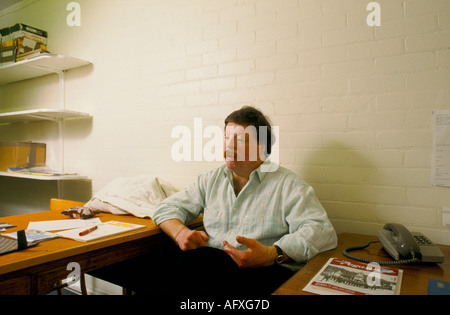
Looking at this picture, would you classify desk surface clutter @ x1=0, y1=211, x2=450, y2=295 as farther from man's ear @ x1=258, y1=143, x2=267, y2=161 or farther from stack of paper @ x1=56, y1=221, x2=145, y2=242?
man's ear @ x1=258, y1=143, x2=267, y2=161

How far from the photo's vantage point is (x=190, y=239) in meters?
1.39

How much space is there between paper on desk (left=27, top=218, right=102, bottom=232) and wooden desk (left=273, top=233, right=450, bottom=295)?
1.07m

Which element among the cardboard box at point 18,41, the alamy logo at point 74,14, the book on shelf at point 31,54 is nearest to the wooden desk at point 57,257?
the book on shelf at point 31,54

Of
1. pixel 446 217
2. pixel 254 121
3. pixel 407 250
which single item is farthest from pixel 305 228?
pixel 446 217

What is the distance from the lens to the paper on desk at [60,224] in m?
1.39

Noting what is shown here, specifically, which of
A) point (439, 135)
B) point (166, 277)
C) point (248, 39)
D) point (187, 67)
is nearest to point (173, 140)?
point (187, 67)

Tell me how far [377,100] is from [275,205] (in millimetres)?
805

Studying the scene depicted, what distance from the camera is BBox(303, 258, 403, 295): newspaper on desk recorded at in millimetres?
859

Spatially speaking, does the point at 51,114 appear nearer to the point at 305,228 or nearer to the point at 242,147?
the point at 242,147

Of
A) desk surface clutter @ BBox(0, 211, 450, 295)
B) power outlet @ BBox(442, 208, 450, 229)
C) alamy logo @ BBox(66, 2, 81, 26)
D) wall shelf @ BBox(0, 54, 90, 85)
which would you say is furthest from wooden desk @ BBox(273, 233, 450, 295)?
alamy logo @ BBox(66, 2, 81, 26)

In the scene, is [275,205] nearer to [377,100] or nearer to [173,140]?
[377,100]

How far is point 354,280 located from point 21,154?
10.3 feet

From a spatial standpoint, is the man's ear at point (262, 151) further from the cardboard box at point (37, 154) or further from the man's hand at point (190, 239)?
the cardboard box at point (37, 154)
